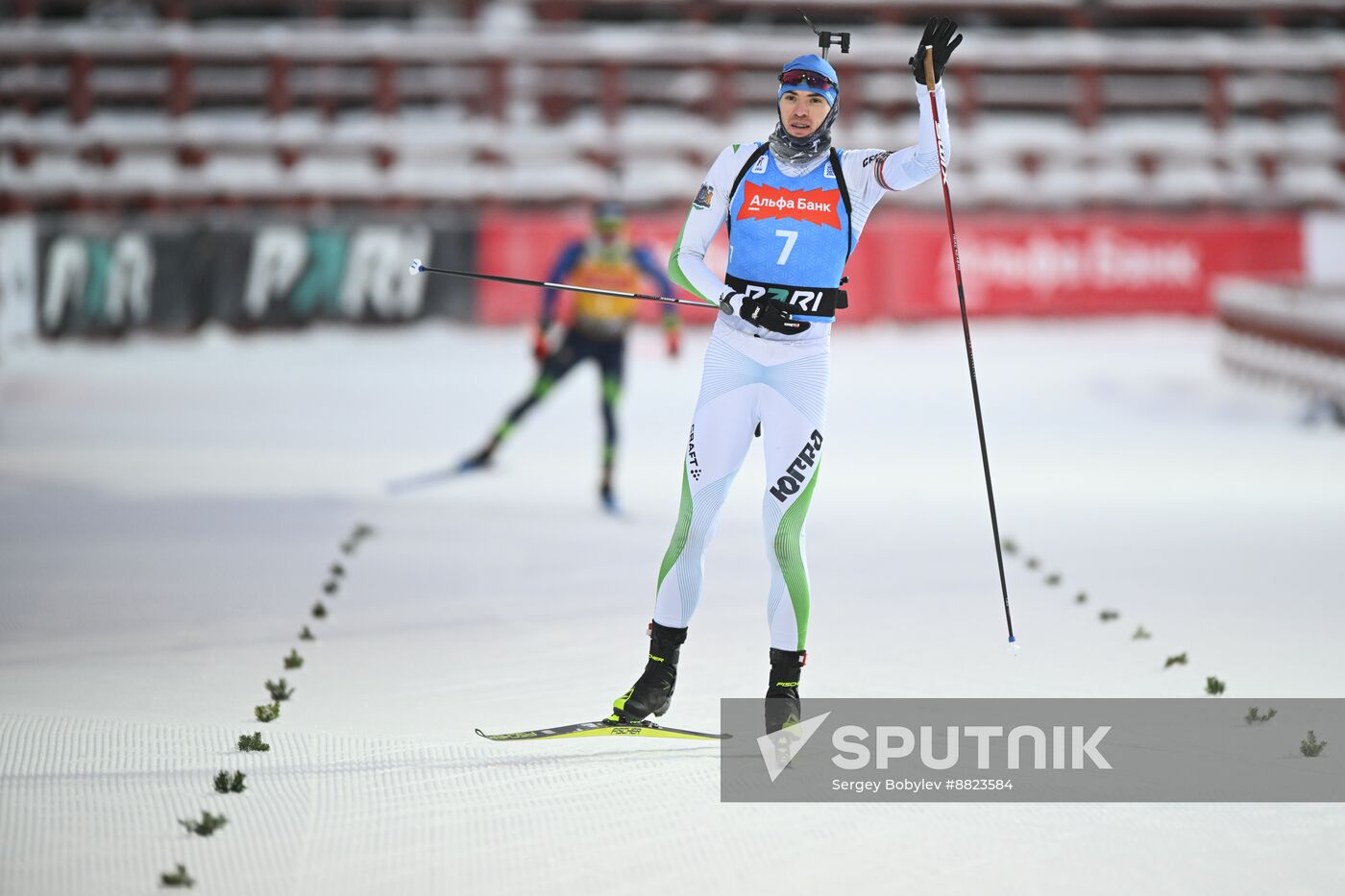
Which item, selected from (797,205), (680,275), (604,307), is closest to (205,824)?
(680,275)

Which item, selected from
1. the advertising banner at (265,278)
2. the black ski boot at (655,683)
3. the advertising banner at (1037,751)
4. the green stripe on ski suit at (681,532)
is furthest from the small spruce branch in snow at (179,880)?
the advertising banner at (265,278)

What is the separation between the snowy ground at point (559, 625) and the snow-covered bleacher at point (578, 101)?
25.8 ft

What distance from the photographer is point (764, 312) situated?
554 centimetres

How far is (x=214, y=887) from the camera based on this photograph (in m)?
4.14

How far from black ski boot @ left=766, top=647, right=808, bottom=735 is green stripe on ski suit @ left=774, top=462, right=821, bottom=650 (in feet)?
0.15

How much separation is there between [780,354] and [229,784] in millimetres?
2130

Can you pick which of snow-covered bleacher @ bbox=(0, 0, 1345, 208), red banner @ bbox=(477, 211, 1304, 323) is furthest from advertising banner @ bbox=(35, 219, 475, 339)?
snow-covered bleacher @ bbox=(0, 0, 1345, 208)

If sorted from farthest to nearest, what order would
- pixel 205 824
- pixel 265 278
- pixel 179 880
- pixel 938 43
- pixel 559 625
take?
pixel 265 278, pixel 559 625, pixel 938 43, pixel 205 824, pixel 179 880

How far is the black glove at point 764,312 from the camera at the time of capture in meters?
5.53

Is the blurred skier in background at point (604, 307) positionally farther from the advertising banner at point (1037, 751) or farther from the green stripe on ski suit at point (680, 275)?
the advertising banner at point (1037, 751)

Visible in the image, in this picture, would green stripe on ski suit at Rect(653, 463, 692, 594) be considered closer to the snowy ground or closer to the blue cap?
the snowy ground

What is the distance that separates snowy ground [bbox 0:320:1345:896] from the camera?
445 centimetres

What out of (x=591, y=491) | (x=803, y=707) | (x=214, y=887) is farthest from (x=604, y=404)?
(x=214, y=887)

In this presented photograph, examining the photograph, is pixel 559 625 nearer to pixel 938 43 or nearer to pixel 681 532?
pixel 681 532
